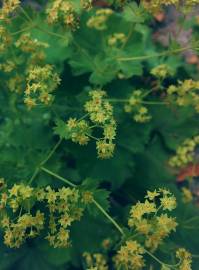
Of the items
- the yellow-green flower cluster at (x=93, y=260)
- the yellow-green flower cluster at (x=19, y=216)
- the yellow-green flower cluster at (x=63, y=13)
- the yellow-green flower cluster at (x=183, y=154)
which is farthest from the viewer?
the yellow-green flower cluster at (x=183, y=154)

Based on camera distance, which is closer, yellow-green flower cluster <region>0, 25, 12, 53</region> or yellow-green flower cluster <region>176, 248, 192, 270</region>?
yellow-green flower cluster <region>176, 248, 192, 270</region>

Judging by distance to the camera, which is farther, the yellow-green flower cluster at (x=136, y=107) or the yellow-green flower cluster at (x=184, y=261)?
the yellow-green flower cluster at (x=136, y=107)

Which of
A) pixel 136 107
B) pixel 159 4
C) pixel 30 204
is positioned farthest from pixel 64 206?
pixel 159 4

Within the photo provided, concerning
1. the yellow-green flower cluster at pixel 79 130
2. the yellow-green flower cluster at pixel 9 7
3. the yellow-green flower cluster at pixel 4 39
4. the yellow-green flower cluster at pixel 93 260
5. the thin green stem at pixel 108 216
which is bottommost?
the yellow-green flower cluster at pixel 93 260

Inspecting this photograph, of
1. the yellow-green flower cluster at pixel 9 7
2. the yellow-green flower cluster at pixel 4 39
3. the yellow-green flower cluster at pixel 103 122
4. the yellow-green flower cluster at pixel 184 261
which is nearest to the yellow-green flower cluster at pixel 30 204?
the yellow-green flower cluster at pixel 103 122

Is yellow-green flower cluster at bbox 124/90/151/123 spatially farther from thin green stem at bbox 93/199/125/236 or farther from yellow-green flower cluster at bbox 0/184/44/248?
yellow-green flower cluster at bbox 0/184/44/248

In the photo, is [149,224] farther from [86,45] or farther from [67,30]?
[86,45]

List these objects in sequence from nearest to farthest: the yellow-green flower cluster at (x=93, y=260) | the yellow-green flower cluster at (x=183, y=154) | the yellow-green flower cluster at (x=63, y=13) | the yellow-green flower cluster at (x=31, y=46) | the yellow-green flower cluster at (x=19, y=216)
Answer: the yellow-green flower cluster at (x=19, y=216), the yellow-green flower cluster at (x=63, y=13), the yellow-green flower cluster at (x=31, y=46), the yellow-green flower cluster at (x=93, y=260), the yellow-green flower cluster at (x=183, y=154)

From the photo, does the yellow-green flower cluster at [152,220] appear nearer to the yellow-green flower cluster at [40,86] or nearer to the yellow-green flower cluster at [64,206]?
the yellow-green flower cluster at [64,206]

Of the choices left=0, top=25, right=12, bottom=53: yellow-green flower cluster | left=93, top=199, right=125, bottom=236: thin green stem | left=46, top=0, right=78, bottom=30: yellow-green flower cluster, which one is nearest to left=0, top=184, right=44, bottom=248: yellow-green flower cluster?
left=93, top=199, right=125, bottom=236: thin green stem

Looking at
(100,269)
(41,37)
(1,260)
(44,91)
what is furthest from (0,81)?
(100,269)

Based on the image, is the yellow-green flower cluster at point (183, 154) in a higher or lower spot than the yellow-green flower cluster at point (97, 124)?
lower
